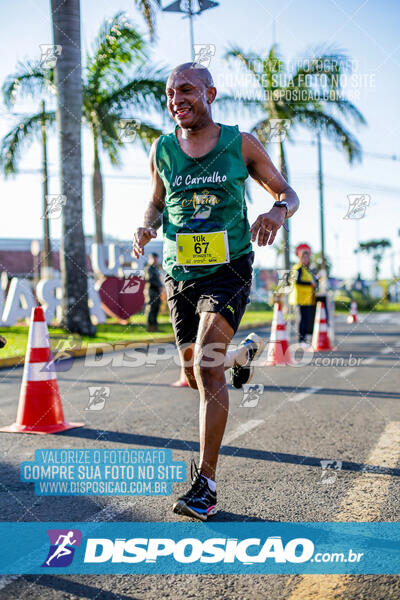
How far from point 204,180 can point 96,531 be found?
65.6 inches

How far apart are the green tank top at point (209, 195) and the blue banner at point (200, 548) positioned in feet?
4.02

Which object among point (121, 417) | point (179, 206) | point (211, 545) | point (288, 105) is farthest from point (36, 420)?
point (288, 105)

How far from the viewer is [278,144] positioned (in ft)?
56.4

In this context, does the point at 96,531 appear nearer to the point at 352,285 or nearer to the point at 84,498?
the point at 84,498

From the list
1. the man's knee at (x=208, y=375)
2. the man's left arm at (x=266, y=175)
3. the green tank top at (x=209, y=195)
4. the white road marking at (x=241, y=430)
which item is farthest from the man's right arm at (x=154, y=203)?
the white road marking at (x=241, y=430)

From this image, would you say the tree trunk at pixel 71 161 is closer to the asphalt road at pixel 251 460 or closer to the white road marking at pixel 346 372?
the asphalt road at pixel 251 460

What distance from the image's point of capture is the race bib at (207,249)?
124 inches

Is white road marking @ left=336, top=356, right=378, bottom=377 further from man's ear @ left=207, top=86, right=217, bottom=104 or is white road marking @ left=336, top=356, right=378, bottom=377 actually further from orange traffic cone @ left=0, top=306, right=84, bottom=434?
man's ear @ left=207, top=86, right=217, bottom=104

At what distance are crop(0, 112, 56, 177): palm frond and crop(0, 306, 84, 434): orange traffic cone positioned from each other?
13.0 metres

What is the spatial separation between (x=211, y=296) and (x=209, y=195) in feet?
1.64

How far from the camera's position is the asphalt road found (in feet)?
6.98

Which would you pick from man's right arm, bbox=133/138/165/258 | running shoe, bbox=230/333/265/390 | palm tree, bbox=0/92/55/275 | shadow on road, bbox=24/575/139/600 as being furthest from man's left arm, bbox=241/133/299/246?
palm tree, bbox=0/92/55/275

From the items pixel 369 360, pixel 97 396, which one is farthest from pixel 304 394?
pixel 369 360

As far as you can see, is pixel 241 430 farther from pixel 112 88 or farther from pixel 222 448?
pixel 112 88
